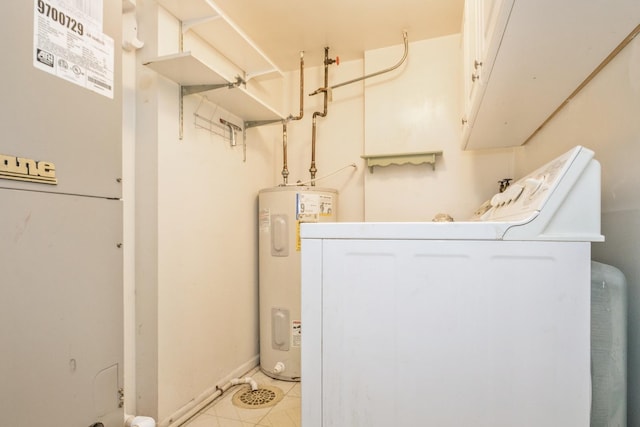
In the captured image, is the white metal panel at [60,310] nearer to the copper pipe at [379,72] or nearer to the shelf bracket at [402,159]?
the shelf bracket at [402,159]

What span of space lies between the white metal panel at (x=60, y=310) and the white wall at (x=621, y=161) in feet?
5.03

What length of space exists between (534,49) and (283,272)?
71.8 inches

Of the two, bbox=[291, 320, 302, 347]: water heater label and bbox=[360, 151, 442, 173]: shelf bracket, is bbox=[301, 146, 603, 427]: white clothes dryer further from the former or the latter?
bbox=[360, 151, 442, 173]: shelf bracket

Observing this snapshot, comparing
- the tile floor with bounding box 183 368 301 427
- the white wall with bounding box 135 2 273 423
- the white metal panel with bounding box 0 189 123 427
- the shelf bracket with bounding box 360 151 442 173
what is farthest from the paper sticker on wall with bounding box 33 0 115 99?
the shelf bracket with bounding box 360 151 442 173

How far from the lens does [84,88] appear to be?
896mm

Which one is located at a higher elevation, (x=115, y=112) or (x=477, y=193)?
(x=115, y=112)

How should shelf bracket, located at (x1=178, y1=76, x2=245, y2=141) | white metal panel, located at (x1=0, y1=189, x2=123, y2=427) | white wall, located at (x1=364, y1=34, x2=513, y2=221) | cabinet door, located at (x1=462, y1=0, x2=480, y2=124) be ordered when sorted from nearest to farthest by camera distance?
white metal panel, located at (x1=0, y1=189, x2=123, y2=427), cabinet door, located at (x1=462, y1=0, x2=480, y2=124), shelf bracket, located at (x1=178, y1=76, x2=245, y2=141), white wall, located at (x1=364, y1=34, x2=513, y2=221)

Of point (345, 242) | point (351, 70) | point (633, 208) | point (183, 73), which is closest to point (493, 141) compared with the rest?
point (633, 208)

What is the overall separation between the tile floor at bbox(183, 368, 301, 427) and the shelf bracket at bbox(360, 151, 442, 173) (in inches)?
67.5

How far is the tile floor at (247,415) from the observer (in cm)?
167

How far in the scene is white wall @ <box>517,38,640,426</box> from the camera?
902 mm

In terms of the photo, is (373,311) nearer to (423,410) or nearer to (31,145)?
(423,410)

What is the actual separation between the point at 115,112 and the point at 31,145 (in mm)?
275

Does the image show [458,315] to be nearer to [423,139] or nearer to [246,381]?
[246,381]
